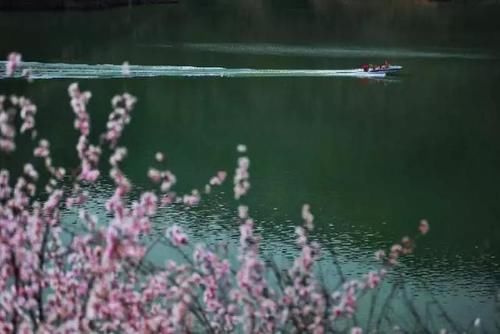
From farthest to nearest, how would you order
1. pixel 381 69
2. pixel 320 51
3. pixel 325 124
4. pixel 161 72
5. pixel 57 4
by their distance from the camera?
pixel 57 4 → pixel 320 51 → pixel 161 72 → pixel 381 69 → pixel 325 124

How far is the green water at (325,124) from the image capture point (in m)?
7.55

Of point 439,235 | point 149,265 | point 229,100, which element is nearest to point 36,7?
point 229,100

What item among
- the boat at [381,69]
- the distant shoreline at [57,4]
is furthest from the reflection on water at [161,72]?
the distant shoreline at [57,4]

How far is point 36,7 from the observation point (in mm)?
24891

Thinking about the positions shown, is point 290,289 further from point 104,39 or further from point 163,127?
point 104,39

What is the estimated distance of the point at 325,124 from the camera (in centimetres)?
1286

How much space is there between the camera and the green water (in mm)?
7555

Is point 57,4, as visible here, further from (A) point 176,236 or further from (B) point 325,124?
(A) point 176,236

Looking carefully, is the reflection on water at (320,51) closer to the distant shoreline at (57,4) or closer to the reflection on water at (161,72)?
the reflection on water at (161,72)

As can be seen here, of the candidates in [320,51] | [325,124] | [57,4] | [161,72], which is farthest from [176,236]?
[57,4]

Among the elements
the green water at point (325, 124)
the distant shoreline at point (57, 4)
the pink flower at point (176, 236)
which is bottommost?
the green water at point (325, 124)

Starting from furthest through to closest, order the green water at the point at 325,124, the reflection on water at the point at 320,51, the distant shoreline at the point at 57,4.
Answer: the distant shoreline at the point at 57,4 < the reflection on water at the point at 320,51 < the green water at the point at 325,124

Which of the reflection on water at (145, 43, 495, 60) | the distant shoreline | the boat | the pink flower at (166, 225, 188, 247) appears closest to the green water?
the reflection on water at (145, 43, 495, 60)

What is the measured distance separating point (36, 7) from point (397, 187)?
57.5ft
